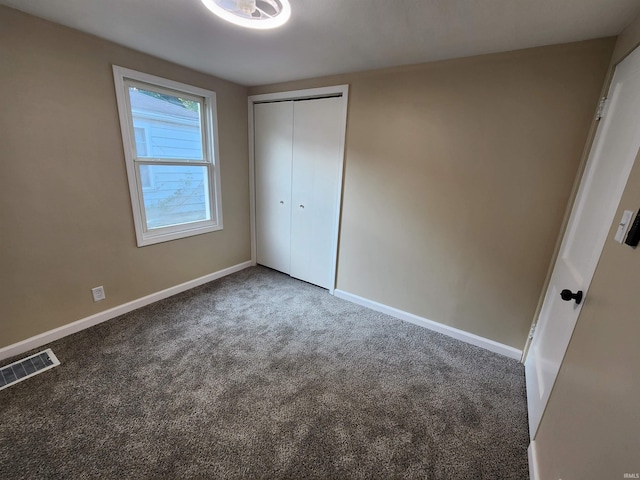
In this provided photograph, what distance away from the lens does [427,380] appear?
6.01 feet

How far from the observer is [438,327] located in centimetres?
236

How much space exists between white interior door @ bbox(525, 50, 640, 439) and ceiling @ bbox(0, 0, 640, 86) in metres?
0.40

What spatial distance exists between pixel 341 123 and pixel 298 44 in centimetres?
81

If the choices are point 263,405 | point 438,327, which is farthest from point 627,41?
point 263,405

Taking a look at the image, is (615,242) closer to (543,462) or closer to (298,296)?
(543,462)

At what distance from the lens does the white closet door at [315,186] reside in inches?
103

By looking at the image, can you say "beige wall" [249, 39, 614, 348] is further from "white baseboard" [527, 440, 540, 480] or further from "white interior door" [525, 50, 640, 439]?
"white baseboard" [527, 440, 540, 480]

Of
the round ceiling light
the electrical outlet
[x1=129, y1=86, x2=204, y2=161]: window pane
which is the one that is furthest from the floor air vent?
the round ceiling light

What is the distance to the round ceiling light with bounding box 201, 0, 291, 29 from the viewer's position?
135 centimetres

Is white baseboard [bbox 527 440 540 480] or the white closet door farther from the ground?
the white closet door

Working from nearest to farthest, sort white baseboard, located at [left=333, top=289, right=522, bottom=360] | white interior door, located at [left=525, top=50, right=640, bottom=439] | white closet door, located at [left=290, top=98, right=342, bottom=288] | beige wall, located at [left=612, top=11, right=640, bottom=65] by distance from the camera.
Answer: white interior door, located at [left=525, top=50, right=640, bottom=439], beige wall, located at [left=612, top=11, right=640, bottom=65], white baseboard, located at [left=333, top=289, right=522, bottom=360], white closet door, located at [left=290, top=98, right=342, bottom=288]

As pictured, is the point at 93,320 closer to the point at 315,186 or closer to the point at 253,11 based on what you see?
the point at 315,186

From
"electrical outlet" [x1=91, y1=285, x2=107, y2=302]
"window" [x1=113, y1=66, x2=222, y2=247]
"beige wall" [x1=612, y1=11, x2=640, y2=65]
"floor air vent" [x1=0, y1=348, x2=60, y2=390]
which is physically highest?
"beige wall" [x1=612, y1=11, x2=640, y2=65]

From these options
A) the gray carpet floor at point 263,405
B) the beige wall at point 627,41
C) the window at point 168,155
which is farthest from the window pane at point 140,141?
the beige wall at point 627,41
